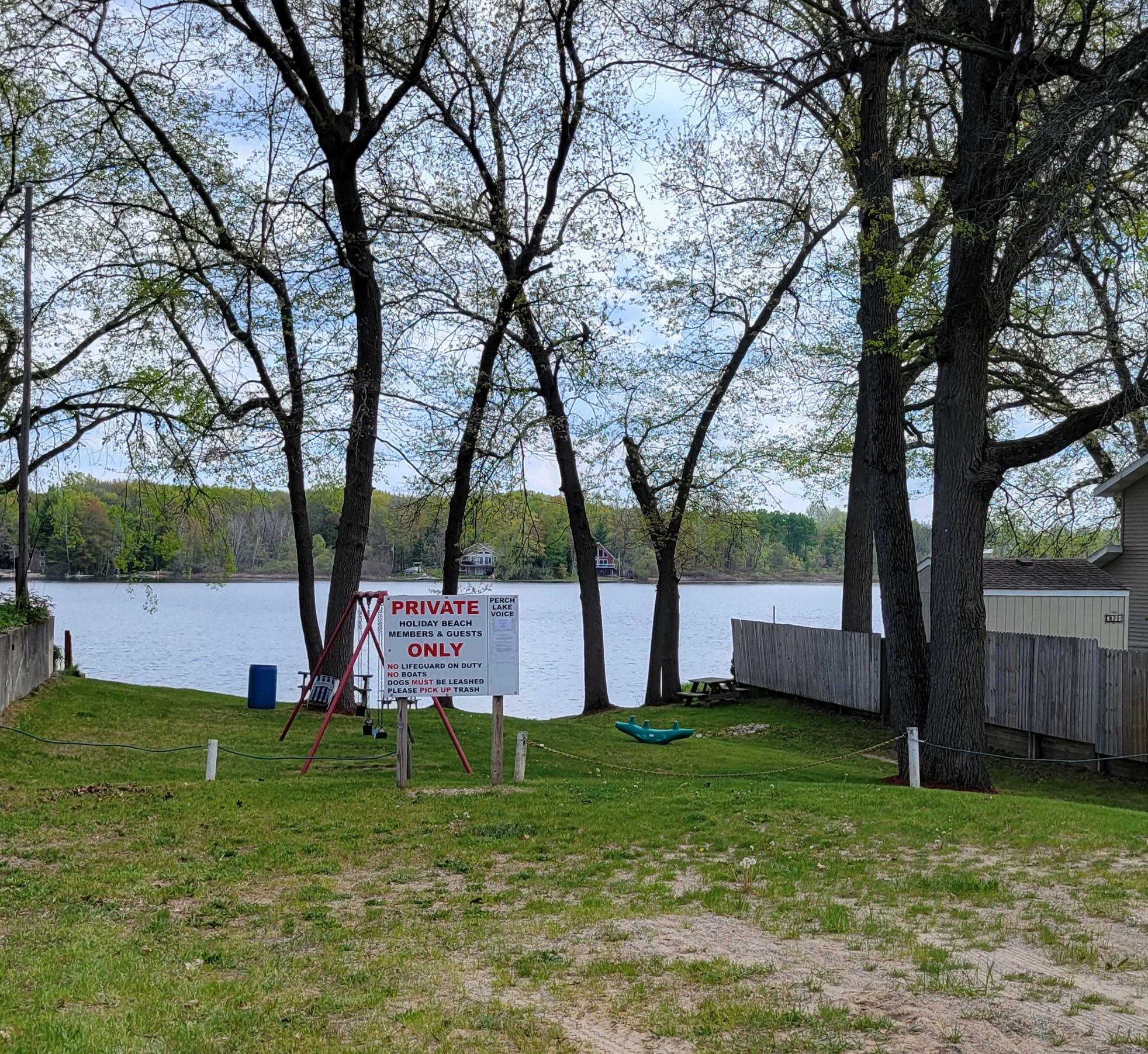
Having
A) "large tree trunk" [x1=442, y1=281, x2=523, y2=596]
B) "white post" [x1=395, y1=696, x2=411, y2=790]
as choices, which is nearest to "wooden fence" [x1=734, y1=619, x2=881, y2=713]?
"large tree trunk" [x1=442, y1=281, x2=523, y2=596]

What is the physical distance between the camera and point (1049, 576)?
28.3m

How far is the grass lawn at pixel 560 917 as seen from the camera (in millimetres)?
4789

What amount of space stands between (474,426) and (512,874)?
16854mm

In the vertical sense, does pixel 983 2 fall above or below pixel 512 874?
above

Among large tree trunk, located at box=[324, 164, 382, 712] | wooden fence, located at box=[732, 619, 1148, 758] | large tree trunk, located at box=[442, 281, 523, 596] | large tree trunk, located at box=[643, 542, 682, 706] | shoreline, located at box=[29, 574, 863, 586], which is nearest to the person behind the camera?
wooden fence, located at box=[732, 619, 1148, 758]

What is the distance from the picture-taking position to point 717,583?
5694 inches

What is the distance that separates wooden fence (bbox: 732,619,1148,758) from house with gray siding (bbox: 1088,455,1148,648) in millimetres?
6265

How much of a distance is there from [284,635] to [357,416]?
122 feet

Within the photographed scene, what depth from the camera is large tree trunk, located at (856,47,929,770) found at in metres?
15.5

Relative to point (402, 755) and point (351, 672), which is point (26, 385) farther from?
point (402, 755)

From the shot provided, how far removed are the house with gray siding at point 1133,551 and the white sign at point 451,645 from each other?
1699 cm

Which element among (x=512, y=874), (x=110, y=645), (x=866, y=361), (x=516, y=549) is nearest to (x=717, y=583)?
(x=110, y=645)

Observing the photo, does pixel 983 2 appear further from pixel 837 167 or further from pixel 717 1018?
pixel 717 1018

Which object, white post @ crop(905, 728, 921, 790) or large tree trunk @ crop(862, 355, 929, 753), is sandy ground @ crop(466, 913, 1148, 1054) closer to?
white post @ crop(905, 728, 921, 790)
